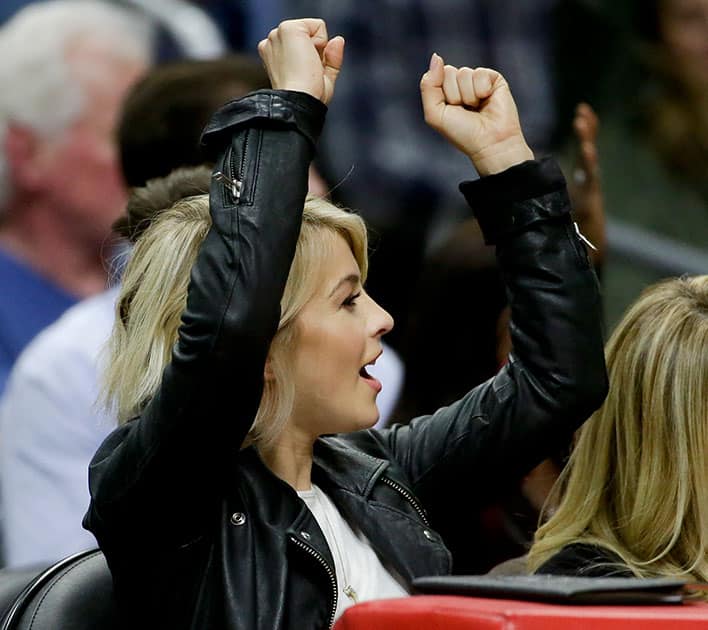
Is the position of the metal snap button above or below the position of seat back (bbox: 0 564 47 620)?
above

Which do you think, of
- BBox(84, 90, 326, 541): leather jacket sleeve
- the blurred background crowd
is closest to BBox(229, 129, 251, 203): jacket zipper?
BBox(84, 90, 326, 541): leather jacket sleeve

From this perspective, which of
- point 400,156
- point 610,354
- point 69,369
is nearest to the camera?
point 610,354

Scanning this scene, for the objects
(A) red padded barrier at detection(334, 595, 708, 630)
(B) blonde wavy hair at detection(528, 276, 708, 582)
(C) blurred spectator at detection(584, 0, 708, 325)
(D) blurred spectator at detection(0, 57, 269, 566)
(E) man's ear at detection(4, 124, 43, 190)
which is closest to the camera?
(A) red padded barrier at detection(334, 595, 708, 630)

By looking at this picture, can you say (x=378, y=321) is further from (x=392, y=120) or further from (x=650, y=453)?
(x=392, y=120)

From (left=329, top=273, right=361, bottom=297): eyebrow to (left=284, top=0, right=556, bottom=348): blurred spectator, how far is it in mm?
2004

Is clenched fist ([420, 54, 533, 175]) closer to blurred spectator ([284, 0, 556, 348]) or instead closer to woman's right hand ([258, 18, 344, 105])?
woman's right hand ([258, 18, 344, 105])

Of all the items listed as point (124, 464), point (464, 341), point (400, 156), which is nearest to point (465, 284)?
point (464, 341)

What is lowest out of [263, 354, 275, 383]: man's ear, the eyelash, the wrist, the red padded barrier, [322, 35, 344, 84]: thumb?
the red padded barrier

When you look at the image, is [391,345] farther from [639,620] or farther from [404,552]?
[639,620]

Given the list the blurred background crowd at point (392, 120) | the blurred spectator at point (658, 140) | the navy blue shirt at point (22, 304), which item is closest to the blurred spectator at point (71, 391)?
the blurred background crowd at point (392, 120)

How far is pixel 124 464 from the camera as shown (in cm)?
202

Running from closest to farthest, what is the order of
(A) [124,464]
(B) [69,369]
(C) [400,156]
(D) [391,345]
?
(A) [124,464], (B) [69,369], (D) [391,345], (C) [400,156]

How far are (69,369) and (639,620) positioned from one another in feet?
5.53

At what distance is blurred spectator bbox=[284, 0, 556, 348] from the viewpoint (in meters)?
4.24
